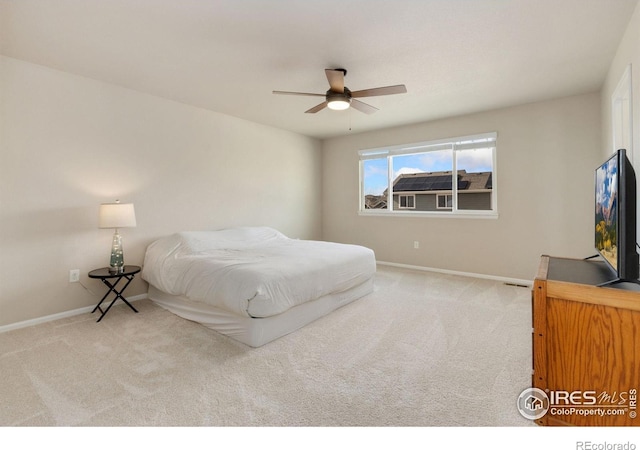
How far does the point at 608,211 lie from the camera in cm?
163

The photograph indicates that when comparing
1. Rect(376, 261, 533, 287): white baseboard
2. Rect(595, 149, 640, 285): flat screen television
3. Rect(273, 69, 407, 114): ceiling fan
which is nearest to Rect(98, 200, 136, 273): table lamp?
Rect(273, 69, 407, 114): ceiling fan

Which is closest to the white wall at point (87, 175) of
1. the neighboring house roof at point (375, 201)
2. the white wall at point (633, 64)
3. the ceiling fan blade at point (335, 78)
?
the ceiling fan blade at point (335, 78)

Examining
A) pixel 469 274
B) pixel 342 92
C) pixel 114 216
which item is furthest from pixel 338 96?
pixel 469 274

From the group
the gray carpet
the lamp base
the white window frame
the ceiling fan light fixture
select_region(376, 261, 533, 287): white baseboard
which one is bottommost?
the gray carpet

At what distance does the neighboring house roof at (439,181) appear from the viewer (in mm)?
4586

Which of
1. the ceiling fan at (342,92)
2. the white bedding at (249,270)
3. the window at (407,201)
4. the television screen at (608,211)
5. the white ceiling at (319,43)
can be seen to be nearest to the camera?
the television screen at (608,211)

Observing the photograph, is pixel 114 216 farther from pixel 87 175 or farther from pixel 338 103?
pixel 338 103

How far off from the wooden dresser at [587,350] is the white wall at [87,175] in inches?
155

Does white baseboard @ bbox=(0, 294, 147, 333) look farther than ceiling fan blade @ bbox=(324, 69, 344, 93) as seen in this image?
Yes

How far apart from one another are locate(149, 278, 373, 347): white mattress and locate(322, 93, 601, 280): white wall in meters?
2.17

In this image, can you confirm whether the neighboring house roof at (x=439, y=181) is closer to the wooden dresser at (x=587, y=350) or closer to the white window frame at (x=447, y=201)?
the white window frame at (x=447, y=201)

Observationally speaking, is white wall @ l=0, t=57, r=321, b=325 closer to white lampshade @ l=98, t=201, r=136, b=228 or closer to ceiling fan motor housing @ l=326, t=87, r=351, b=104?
white lampshade @ l=98, t=201, r=136, b=228

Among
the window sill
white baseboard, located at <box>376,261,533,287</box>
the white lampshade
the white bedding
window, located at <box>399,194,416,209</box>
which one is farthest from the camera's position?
window, located at <box>399,194,416,209</box>

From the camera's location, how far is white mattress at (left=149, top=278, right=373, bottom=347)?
2.45m
